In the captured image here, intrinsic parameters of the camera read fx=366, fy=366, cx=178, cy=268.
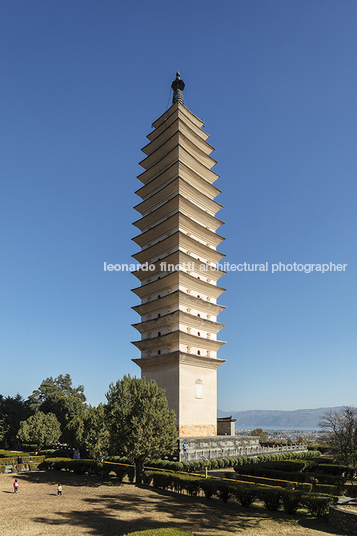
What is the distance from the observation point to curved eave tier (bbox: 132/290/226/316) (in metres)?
37.3

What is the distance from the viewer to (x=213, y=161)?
48.5m

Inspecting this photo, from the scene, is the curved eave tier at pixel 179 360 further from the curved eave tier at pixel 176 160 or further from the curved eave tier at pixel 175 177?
the curved eave tier at pixel 176 160

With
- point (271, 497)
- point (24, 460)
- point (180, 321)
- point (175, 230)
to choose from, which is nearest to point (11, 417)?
point (24, 460)

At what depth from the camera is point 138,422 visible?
2403cm

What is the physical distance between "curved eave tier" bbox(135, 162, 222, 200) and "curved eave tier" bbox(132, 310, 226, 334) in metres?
15.9

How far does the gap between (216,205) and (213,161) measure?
6.72m

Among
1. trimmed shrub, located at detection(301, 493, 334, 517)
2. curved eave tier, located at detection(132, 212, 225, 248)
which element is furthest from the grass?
curved eave tier, located at detection(132, 212, 225, 248)

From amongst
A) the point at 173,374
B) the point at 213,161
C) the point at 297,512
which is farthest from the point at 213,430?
the point at 213,161

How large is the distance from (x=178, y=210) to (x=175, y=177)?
4.53 meters

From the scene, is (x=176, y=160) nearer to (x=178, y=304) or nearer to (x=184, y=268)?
(x=184, y=268)

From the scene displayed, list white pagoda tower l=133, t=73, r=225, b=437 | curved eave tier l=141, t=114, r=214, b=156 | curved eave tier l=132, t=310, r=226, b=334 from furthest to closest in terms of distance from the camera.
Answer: curved eave tier l=141, t=114, r=214, b=156
curved eave tier l=132, t=310, r=226, b=334
white pagoda tower l=133, t=73, r=225, b=437

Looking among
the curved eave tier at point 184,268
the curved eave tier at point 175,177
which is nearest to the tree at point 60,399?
the curved eave tier at point 184,268

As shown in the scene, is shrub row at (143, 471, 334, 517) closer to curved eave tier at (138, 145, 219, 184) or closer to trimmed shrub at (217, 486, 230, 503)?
trimmed shrub at (217, 486, 230, 503)

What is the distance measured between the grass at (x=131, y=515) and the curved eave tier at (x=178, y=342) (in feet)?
48.7
